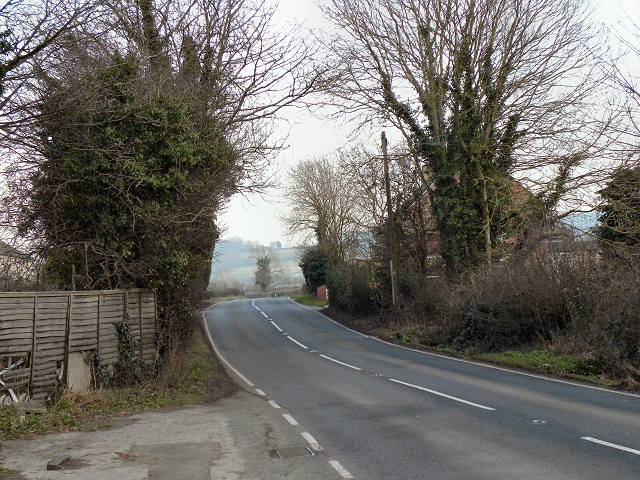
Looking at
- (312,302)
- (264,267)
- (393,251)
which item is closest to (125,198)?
(393,251)

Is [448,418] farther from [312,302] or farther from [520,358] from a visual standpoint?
[312,302]

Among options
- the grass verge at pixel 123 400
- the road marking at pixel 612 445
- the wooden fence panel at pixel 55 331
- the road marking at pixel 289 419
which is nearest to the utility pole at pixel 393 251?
the grass verge at pixel 123 400

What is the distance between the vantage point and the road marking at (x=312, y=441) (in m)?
8.07

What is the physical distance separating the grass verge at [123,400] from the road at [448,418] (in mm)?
1117

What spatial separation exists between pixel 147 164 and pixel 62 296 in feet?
14.9

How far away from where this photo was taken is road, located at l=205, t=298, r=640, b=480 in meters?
6.83

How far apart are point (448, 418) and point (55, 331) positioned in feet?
26.5

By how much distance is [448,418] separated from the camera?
384 inches

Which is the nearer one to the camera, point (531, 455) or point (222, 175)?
point (531, 455)

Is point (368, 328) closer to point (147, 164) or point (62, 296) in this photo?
point (147, 164)

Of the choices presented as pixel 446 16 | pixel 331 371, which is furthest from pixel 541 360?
pixel 446 16

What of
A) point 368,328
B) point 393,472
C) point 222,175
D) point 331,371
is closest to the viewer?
point 393,472

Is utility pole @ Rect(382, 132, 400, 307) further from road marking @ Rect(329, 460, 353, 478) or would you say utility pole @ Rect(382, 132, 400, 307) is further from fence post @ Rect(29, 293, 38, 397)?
road marking @ Rect(329, 460, 353, 478)

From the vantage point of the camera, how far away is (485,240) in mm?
25547
